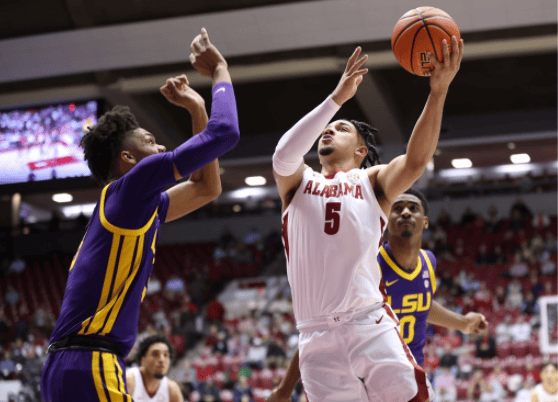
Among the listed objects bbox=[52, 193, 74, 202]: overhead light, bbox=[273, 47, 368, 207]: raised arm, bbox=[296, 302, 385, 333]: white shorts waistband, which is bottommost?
bbox=[296, 302, 385, 333]: white shorts waistband

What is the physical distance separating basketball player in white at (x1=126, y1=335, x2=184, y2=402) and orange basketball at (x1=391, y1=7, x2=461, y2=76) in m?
3.60

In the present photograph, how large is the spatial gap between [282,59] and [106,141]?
13.1m

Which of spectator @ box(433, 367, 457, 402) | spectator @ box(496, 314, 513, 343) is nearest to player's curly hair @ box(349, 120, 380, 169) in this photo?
spectator @ box(433, 367, 457, 402)

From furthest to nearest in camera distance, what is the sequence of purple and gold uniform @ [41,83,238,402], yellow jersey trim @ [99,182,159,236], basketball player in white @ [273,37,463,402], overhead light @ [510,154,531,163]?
overhead light @ [510,154,531,163] < basketball player in white @ [273,37,463,402] < yellow jersey trim @ [99,182,159,236] < purple and gold uniform @ [41,83,238,402]

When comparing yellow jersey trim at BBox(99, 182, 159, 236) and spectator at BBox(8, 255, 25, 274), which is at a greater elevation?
spectator at BBox(8, 255, 25, 274)

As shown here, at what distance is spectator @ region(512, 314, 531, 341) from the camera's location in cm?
1238

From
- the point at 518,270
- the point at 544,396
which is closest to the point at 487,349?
the point at 518,270

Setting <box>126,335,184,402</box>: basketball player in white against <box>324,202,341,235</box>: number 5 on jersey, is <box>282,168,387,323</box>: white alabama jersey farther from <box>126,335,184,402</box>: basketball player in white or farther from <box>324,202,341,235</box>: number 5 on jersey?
<box>126,335,184,402</box>: basketball player in white

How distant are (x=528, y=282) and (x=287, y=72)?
7.26 meters

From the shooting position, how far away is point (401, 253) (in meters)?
4.36

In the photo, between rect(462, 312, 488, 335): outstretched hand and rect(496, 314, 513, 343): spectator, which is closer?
rect(462, 312, 488, 335): outstretched hand

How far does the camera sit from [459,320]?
4.49 m

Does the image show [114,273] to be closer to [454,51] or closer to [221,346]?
[454,51]

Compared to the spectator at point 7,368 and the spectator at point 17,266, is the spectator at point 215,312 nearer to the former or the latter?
the spectator at point 7,368
